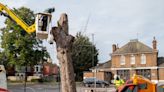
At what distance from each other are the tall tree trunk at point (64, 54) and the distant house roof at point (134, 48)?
75.4m

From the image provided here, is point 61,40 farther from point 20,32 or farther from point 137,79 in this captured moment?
point 20,32

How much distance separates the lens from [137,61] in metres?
84.2

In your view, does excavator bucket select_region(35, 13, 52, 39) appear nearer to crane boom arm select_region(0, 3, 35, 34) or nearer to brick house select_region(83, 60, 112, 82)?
crane boom arm select_region(0, 3, 35, 34)

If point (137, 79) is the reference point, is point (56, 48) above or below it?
above

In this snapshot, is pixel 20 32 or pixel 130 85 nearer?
pixel 130 85

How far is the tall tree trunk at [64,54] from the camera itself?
8.56 m

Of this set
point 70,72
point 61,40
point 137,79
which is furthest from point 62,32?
point 137,79

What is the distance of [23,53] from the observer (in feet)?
242

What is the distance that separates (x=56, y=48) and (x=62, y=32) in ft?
1.21

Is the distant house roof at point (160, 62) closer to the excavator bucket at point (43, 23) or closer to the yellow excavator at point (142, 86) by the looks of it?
the yellow excavator at point (142, 86)

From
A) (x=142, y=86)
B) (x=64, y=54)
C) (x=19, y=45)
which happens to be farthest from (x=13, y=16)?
(x=19, y=45)

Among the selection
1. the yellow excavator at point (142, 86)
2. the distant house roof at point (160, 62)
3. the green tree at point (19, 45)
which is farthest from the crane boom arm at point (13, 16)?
the distant house roof at point (160, 62)

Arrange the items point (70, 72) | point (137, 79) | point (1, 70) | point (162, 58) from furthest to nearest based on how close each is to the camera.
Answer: point (162, 58) < point (137, 79) < point (1, 70) < point (70, 72)

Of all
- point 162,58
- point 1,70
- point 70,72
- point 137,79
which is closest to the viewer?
point 70,72
